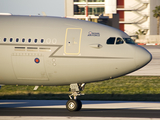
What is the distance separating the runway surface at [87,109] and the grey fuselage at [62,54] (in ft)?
6.99

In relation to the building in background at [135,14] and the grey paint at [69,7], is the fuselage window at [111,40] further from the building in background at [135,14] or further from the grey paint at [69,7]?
the building in background at [135,14]

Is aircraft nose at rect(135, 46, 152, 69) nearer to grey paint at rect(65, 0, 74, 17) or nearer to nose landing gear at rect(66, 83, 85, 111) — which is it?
nose landing gear at rect(66, 83, 85, 111)

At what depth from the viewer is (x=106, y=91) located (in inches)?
1021

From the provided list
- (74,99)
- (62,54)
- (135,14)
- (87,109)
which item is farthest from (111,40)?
(135,14)

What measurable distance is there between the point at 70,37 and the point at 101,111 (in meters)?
4.97

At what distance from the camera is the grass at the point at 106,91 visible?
24039mm

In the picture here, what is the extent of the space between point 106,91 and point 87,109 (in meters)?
7.01

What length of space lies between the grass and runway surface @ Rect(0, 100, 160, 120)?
2.18 meters

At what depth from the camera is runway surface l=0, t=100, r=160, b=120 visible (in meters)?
17.5

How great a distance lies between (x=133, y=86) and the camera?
27453mm

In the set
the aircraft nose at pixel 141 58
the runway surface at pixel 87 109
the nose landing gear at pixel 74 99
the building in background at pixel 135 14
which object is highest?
the aircraft nose at pixel 141 58

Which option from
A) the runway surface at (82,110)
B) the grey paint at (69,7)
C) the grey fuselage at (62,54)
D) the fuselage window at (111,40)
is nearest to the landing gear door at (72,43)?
the grey fuselage at (62,54)

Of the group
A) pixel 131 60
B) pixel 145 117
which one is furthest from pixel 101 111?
pixel 131 60

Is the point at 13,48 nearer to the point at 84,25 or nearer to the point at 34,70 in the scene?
the point at 34,70
